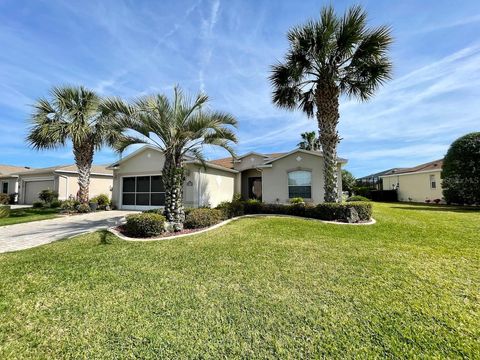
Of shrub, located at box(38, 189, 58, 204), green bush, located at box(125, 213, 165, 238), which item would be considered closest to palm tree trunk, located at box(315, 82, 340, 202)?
green bush, located at box(125, 213, 165, 238)

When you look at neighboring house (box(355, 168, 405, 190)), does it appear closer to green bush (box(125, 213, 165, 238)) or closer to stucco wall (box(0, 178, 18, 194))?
green bush (box(125, 213, 165, 238))

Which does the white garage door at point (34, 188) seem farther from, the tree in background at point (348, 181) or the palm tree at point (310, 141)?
the tree in background at point (348, 181)

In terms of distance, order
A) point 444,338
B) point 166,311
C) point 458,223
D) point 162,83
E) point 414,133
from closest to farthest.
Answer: point 444,338 → point 166,311 → point 162,83 → point 458,223 → point 414,133

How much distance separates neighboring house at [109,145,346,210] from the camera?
16266 mm

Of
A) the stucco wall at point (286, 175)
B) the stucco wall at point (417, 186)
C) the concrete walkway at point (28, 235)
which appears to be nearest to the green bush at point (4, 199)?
the concrete walkway at point (28, 235)

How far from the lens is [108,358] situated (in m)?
2.91

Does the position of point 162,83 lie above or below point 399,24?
below

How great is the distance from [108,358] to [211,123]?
8.13 metres

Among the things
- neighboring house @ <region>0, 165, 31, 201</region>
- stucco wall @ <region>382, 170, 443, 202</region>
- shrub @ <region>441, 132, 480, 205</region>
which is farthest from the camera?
neighboring house @ <region>0, 165, 31, 201</region>

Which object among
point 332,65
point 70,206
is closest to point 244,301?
point 332,65

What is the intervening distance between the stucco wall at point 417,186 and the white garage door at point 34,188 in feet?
135

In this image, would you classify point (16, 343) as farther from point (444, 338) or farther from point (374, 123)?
point (374, 123)

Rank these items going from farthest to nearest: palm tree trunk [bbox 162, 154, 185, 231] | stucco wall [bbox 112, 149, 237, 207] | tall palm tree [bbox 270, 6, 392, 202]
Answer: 1. stucco wall [bbox 112, 149, 237, 207]
2. tall palm tree [bbox 270, 6, 392, 202]
3. palm tree trunk [bbox 162, 154, 185, 231]

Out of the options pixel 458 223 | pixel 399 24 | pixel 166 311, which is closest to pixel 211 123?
pixel 166 311
